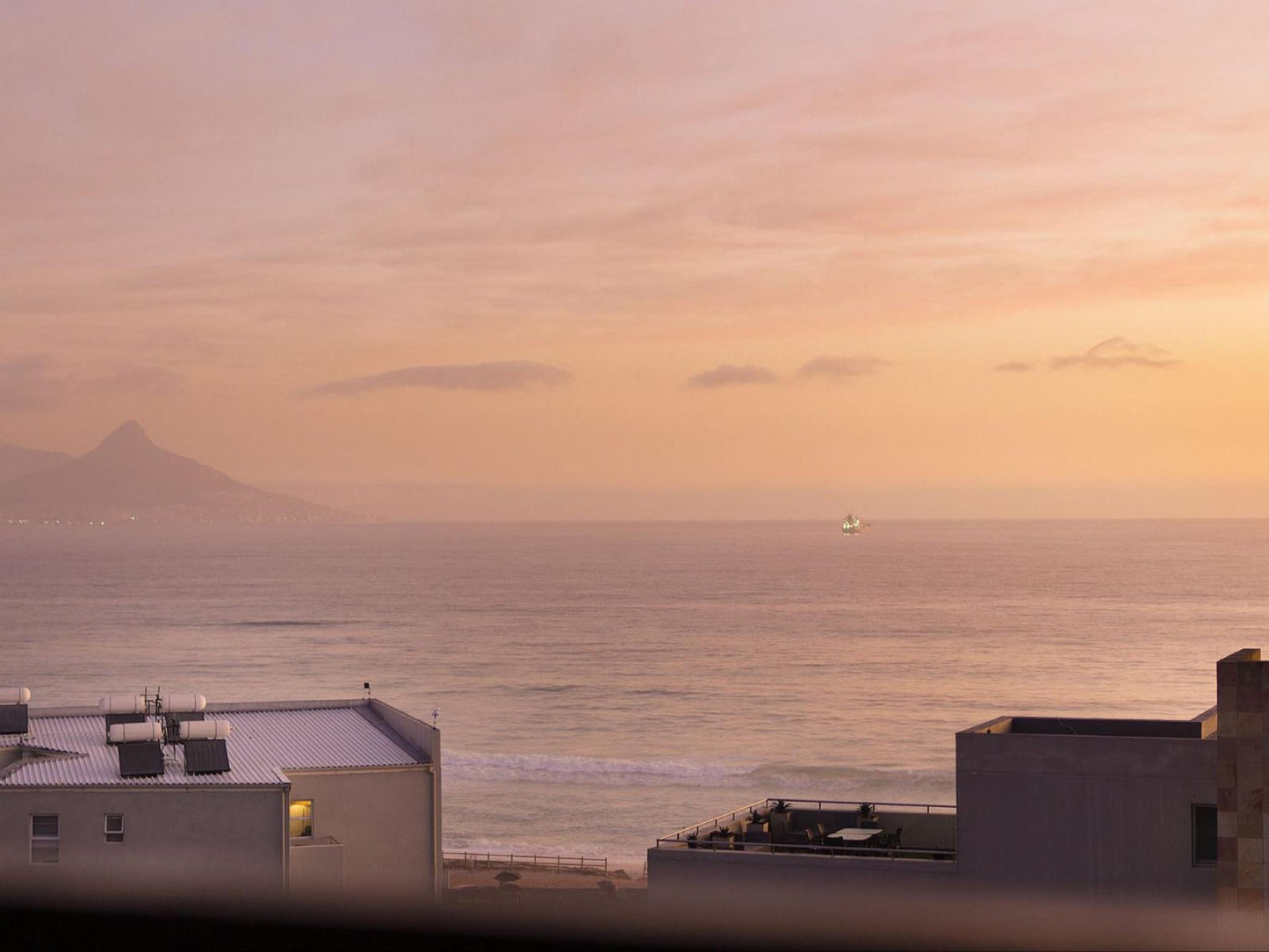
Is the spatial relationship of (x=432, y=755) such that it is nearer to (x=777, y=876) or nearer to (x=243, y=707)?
(x=243, y=707)

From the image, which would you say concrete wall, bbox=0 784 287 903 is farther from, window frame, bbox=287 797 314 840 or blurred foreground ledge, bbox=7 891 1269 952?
blurred foreground ledge, bbox=7 891 1269 952

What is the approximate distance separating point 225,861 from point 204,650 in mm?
104420

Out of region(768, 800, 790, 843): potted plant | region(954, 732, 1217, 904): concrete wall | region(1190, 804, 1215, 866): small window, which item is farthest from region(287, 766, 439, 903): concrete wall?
region(1190, 804, 1215, 866): small window

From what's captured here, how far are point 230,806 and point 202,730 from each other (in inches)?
129

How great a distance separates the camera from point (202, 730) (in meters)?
29.5

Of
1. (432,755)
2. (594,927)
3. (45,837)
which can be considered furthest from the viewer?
(432,755)

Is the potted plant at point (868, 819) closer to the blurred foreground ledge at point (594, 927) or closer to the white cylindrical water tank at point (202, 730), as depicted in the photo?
the white cylindrical water tank at point (202, 730)

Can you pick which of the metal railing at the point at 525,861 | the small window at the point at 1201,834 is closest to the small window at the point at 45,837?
the small window at the point at 1201,834

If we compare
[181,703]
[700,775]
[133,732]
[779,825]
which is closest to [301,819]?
[133,732]

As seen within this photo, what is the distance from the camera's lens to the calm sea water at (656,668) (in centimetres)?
7162

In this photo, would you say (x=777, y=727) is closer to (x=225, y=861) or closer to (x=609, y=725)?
(x=609, y=725)

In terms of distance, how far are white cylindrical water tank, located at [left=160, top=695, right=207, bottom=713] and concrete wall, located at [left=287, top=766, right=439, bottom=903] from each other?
12.5ft

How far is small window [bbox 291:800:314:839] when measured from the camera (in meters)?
29.0

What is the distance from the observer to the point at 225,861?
26453 mm
